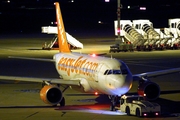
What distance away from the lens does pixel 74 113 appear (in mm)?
38219

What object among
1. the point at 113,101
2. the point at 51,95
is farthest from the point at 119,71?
the point at 51,95

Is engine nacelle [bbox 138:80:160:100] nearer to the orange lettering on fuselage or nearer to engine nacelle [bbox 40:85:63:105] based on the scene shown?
the orange lettering on fuselage

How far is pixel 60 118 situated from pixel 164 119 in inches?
243

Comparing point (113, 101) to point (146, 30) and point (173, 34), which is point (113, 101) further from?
point (173, 34)

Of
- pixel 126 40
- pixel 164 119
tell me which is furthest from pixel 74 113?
pixel 126 40

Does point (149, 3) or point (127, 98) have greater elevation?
point (149, 3)

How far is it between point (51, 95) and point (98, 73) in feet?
11.1

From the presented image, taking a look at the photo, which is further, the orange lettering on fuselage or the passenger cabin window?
the orange lettering on fuselage

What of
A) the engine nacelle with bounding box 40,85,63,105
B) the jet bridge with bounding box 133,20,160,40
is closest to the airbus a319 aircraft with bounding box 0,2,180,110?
the engine nacelle with bounding box 40,85,63,105

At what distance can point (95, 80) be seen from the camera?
131 ft

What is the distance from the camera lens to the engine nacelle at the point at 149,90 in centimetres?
4138

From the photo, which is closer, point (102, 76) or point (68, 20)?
point (102, 76)

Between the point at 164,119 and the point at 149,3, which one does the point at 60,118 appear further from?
the point at 149,3

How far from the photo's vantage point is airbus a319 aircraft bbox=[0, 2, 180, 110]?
37844mm
